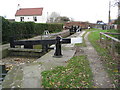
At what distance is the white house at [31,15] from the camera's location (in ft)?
159

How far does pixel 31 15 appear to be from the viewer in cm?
4953

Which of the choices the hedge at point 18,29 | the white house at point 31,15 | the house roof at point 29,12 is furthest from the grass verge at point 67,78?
the house roof at point 29,12

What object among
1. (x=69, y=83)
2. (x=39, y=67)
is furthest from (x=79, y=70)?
(x=39, y=67)

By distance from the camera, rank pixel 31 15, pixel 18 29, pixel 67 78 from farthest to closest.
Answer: pixel 31 15 → pixel 18 29 → pixel 67 78

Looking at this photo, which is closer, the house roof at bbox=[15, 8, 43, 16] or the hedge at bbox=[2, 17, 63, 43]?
the hedge at bbox=[2, 17, 63, 43]

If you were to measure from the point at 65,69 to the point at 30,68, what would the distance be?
1240mm

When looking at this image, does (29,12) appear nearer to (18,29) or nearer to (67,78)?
(18,29)

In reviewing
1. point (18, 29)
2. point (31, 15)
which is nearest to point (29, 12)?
point (31, 15)

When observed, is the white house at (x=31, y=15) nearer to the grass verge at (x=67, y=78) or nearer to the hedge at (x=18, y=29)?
the hedge at (x=18, y=29)

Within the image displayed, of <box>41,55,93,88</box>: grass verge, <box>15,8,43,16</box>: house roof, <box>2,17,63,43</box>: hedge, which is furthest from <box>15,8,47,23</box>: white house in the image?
<box>41,55,93,88</box>: grass verge

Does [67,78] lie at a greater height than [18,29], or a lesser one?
lesser

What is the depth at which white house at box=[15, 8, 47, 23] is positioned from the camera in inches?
1909

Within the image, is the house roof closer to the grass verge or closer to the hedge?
the hedge

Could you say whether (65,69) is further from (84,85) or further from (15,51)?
(15,51)
